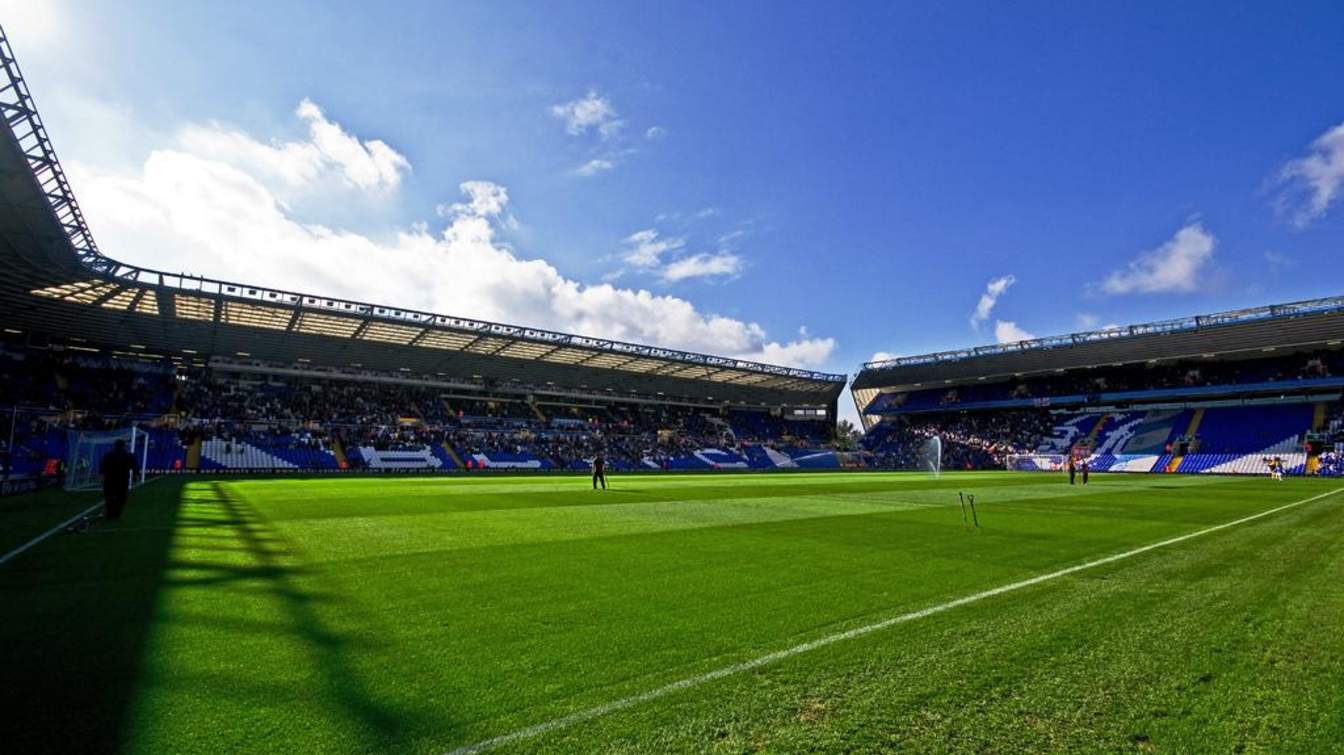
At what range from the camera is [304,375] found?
51.8m

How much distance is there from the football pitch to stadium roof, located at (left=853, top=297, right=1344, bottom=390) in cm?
5080

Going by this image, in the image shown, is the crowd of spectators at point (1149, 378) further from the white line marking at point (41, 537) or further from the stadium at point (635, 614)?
the white line marking at point (41, 537)

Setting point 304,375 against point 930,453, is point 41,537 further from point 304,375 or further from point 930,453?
point 930,453

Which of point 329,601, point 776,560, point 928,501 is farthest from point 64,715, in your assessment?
point 928,501

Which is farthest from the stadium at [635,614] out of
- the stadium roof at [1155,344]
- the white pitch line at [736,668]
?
the stadium roof at [1155,344]

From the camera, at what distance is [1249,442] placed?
Result: 52.5 metres

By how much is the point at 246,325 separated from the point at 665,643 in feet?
152

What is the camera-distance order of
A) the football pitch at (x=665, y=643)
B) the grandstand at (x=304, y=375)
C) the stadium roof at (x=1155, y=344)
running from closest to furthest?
the football pitch at (x=665, y=643) < the grandstand at (x=304, y=375) < the stadium roof at (x=1155, y=344)

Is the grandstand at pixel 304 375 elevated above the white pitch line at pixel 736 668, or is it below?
above

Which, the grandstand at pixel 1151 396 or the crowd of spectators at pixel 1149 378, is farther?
the crowd of spectators at pixel 1149 378

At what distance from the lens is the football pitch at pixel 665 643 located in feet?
11.6

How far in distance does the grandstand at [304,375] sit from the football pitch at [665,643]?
16956 mm

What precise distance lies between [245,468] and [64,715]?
146 ft

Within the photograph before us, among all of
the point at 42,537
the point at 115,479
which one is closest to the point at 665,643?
the point at 42,537
